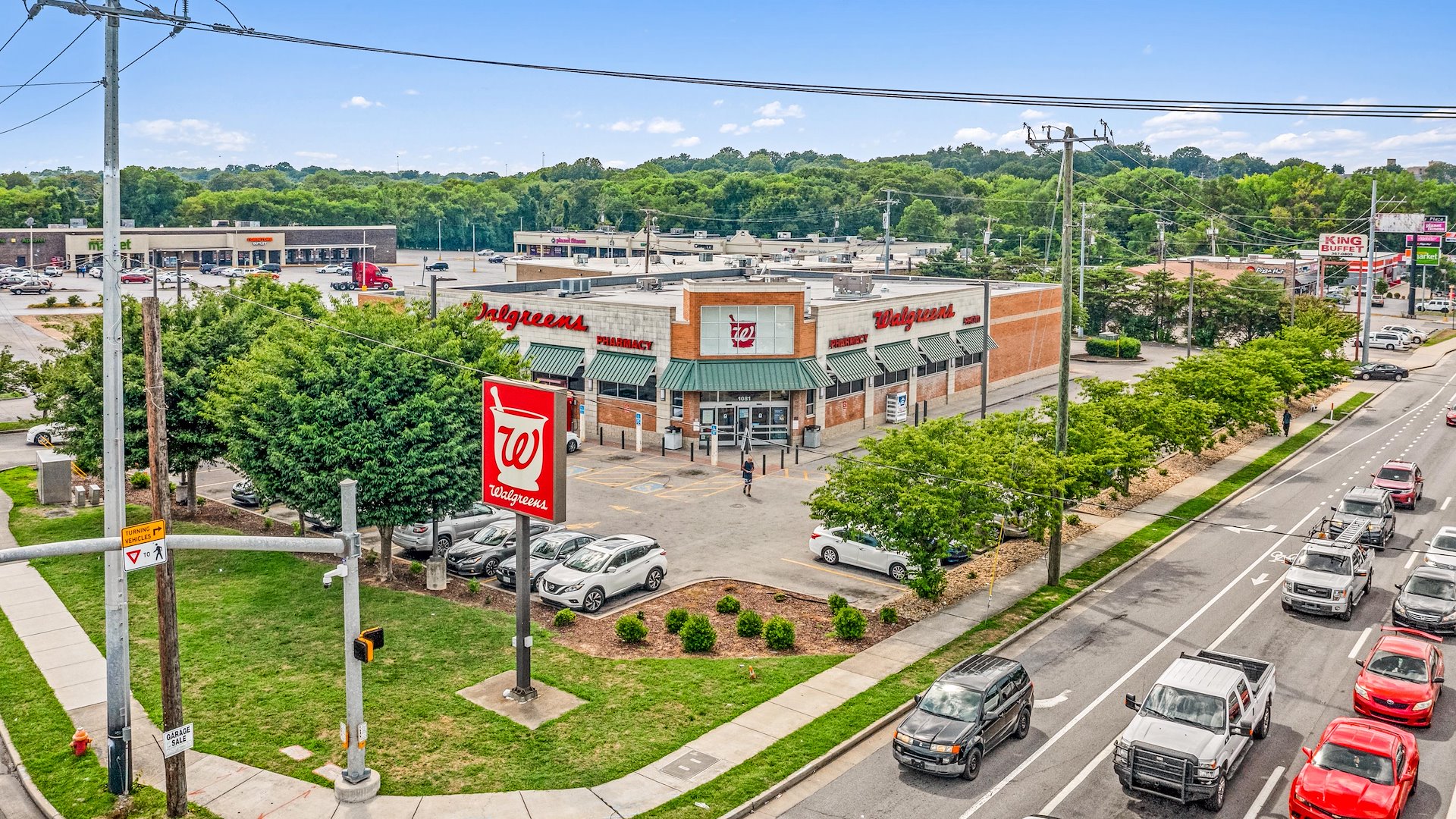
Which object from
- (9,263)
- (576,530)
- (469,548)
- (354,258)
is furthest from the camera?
(354,258)

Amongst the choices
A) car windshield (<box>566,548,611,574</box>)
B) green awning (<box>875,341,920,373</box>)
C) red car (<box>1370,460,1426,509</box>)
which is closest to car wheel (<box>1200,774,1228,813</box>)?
car windshield (<box>566,548,611,574</box>)

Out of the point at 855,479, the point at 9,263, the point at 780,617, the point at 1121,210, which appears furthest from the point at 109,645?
the point at 1121,210

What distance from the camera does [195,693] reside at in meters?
23.9

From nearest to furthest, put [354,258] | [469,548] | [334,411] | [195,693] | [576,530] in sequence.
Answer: [195,693], [334,411], [469,548], [576,530], [354,258]

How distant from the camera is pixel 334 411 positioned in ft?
98.8

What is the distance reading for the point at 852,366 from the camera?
2168 inches

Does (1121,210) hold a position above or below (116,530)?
above

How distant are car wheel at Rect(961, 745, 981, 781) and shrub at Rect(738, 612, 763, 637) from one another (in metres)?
8.02

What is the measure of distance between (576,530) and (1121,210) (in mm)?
146711

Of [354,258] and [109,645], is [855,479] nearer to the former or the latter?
[109,645]

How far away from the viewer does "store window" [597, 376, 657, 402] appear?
Answer: 53.2m

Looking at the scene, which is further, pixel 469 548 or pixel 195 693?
pixel 469 548

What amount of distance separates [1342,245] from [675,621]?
108 metres

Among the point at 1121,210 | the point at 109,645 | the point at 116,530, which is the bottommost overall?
the point at 109,645
